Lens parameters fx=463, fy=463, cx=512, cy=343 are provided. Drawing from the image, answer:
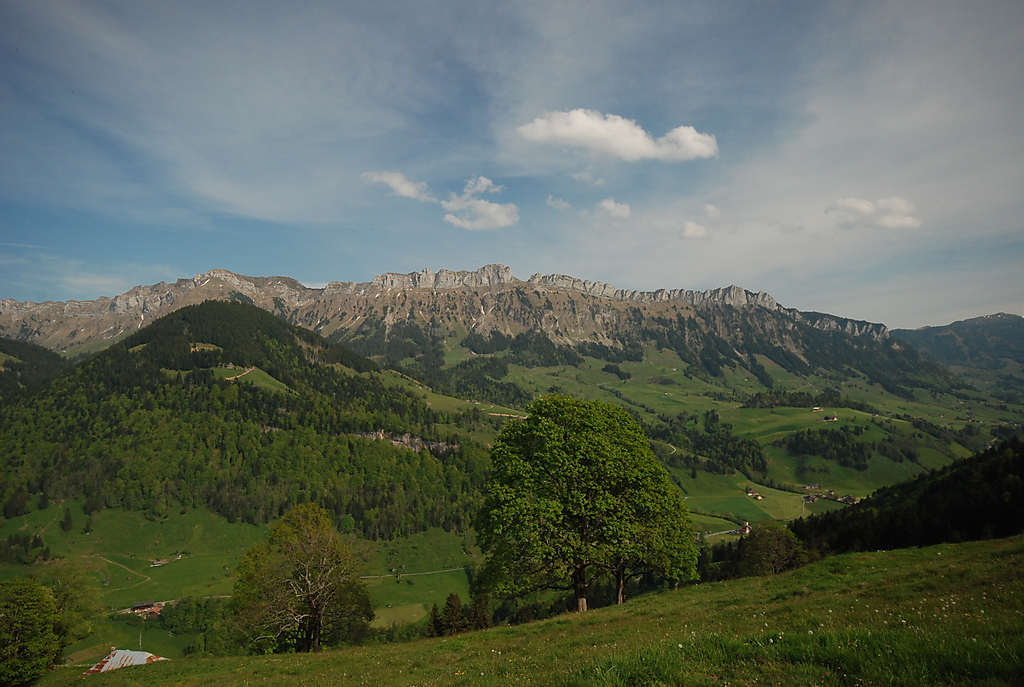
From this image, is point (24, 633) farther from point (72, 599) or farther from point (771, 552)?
point (771, 552)

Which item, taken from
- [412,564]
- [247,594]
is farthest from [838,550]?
[412,564]

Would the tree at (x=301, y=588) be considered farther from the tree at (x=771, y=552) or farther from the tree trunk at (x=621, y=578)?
the tree at (x=771, y=552)

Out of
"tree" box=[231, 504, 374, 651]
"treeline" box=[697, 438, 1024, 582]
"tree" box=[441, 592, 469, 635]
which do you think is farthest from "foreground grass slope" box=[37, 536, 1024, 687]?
"tree" box=[441, 592, 469, 635]

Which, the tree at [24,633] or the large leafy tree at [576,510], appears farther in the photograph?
the tree at [24,633]

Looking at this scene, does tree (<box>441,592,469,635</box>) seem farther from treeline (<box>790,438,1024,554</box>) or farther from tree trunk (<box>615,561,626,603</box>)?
treeline (<box>790,438,1024,554</box>)

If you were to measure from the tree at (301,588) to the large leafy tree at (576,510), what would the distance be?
63.6 ft

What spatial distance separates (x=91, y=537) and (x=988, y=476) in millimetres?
290100

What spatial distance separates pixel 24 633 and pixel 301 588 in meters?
31.9

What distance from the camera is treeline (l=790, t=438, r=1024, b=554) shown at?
4684cm

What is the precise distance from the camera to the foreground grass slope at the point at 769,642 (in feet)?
29.2

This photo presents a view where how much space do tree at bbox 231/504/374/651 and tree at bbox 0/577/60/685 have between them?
18.0 meters

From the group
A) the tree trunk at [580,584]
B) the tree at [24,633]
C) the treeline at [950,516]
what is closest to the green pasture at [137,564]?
the tree at [24,633]

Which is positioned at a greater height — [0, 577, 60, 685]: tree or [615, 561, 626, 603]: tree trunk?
[615, 561, 626, 603]: tree trunk

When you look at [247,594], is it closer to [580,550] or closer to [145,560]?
[580,550]
